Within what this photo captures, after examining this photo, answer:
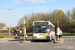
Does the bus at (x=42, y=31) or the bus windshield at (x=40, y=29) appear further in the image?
the bus windshield at (x=40, y=29)

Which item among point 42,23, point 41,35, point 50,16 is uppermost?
point 50,16

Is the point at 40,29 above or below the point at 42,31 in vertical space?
above

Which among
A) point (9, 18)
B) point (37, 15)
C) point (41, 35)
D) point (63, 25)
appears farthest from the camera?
point (37, 15)

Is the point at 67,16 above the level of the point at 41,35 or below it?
above

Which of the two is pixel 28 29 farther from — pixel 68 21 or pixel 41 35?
pixel 41 35

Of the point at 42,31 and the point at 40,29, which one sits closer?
the point at 42,31

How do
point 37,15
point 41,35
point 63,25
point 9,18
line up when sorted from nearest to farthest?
point 41,35 < point 9,18 < point 63,25 < point 37,15

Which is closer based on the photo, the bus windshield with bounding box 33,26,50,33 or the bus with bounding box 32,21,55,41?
the bus with bounding box 32,21,55,41

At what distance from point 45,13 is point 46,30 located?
49127 millimetres

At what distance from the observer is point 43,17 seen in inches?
2694

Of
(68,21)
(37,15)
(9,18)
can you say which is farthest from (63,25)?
(9,18)

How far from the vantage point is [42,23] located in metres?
22.7

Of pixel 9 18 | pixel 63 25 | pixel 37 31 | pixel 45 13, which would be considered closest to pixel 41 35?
pixel 37 31

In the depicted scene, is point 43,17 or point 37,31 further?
point 43,17
